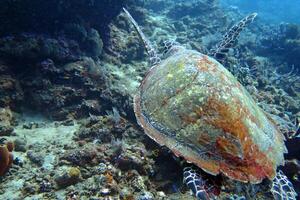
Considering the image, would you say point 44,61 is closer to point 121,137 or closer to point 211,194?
point 121,137

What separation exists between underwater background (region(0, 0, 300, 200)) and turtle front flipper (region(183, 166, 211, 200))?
61 centimetres

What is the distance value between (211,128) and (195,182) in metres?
0.63

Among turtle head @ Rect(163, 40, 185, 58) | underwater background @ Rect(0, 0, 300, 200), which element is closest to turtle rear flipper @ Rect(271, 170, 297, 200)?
underwater background @ Rect(0, 0, 300, 200)

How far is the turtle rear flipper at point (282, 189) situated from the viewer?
3.32 m

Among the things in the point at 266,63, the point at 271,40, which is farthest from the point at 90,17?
the point at 271,40

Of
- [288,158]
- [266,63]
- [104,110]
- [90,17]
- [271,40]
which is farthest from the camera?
[271,40]

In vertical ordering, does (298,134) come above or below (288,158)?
above

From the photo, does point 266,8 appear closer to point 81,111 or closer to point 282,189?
point 81,111

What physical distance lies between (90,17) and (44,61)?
2285 millimetres

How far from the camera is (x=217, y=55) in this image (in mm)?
A: 6273

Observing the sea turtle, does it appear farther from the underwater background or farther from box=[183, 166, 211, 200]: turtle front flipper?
the underwater background

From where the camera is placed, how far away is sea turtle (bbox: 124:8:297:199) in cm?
324

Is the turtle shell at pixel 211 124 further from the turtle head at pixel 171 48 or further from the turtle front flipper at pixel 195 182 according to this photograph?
the turtle head at pixel 171 48

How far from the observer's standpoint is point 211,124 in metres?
3.38
